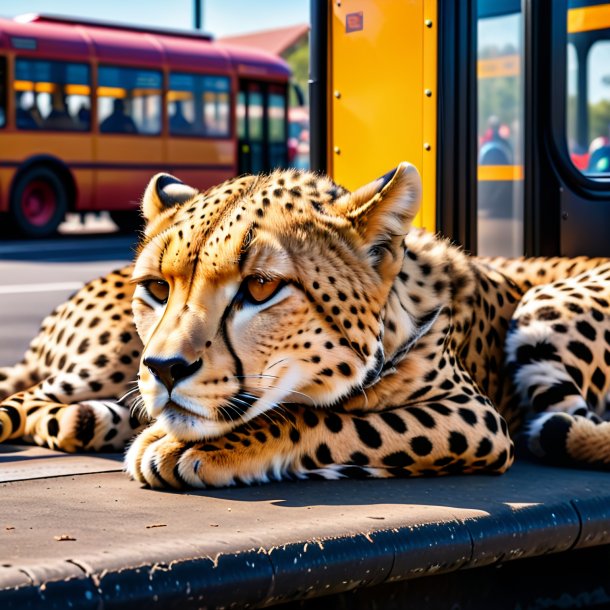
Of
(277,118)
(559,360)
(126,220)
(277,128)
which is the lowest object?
(559,360)

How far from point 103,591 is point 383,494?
1080mm

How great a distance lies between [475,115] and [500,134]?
224 mm

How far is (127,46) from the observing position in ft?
75.9

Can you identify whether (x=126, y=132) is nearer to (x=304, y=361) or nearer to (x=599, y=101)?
(x=599, y=101)

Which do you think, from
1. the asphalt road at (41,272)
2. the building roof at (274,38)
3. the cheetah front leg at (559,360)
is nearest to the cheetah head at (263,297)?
the cheetah front leg at (559,360)

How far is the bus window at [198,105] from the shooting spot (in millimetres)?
23969

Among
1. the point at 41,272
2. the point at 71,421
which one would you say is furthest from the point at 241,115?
the point at 71,421

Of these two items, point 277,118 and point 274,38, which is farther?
point 274,38

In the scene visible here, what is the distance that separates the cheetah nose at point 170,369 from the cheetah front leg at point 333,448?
297 mm

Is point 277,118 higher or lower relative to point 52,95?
lower

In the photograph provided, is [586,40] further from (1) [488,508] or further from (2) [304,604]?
(2) [304,604]

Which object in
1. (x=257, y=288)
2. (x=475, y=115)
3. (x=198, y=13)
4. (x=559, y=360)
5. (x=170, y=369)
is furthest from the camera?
(x=198, y=13)

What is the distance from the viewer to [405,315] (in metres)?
Result: 3.79

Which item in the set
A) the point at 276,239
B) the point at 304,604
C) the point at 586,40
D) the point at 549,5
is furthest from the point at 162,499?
the point at 586,40
